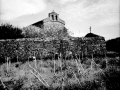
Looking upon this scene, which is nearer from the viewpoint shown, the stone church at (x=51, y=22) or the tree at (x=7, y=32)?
the tree at (x=7, y=32)

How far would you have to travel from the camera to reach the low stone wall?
447 inches

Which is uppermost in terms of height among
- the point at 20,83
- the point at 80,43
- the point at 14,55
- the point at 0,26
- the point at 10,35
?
the point at 0,26

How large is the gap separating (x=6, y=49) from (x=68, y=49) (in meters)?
6.79

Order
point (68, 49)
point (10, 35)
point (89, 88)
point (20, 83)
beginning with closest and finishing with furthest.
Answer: point (89, 88) → point (20, 83) → point (68, 49) → point (10, 35)

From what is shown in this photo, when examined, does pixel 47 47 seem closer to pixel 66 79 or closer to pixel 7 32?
pixel 66 79

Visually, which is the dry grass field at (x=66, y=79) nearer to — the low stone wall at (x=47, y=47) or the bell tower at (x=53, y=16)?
the low stone wall at (x=47, y=47)

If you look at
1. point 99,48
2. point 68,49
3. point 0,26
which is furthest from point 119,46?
point 0,26

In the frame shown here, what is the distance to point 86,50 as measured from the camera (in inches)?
483

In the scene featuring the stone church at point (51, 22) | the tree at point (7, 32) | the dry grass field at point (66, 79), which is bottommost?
the dry grass field at point (66, 79)

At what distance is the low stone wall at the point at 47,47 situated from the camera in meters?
11.4

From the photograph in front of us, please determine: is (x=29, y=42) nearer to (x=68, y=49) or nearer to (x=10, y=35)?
(x=68, y=49)

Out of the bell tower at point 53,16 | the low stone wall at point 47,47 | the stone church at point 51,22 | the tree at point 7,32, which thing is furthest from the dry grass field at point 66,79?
the bell tower at point 53,16

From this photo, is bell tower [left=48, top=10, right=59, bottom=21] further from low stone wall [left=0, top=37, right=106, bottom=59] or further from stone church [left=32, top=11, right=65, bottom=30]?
low stone wall [left=0, top=37, right=106, bottom=59]

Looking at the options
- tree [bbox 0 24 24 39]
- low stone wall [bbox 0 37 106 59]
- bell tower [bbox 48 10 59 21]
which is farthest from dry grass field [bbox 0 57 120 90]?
bell tower [bbox 48 10 59 21]
